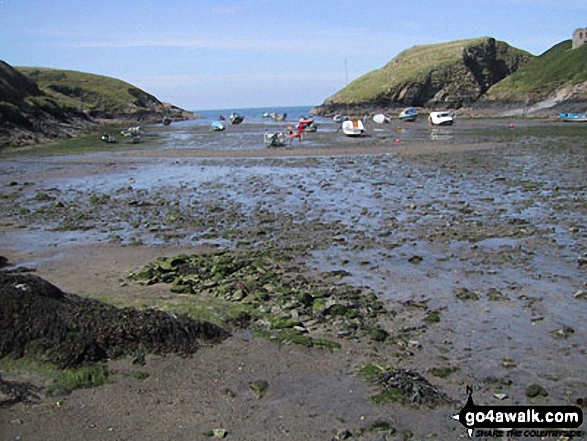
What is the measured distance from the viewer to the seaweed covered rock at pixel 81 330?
30.8 ft

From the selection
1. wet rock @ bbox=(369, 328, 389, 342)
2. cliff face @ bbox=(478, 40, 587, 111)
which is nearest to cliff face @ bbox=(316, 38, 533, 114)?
cliff face @ bbox=(478, 40, 587, 111)

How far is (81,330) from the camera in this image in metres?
9.71

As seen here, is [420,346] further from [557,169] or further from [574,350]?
[557,169]

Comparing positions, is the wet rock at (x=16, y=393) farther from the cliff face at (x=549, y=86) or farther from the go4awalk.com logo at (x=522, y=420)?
the cliff face at (x=549, y=86)

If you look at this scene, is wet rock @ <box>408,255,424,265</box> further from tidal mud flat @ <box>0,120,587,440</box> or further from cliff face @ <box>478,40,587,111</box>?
cliff face @ <box>478,40,587,111</box>

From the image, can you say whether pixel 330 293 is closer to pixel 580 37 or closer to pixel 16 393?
pixel 16 393

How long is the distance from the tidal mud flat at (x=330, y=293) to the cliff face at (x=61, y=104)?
51617mm

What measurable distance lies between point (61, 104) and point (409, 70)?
10225 centimetres

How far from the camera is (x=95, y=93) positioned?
529 feet

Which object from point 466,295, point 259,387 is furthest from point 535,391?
point 466,295

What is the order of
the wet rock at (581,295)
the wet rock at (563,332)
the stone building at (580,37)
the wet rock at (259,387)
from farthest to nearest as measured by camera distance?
1. the stone building at (580,37)
2. the wet rock at (581,295)
3. the wet rock at (563,332)
4. the wet rock at (259,387)

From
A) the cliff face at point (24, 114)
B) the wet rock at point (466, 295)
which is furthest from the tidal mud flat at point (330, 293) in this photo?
the cliff face at point (24, 114)

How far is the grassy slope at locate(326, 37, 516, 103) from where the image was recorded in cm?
16276

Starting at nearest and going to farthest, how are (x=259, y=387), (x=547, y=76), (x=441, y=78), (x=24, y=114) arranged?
1. (x=259, y=387)
2. (x=24, y=114)
3. (x=547, y=76)
4. (x=441, y=78)
